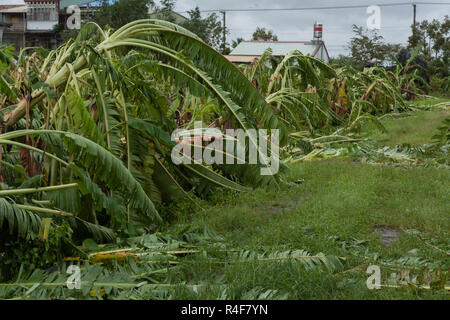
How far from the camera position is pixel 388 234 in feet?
14.5

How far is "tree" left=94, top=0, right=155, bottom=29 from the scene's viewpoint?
33.1 meters

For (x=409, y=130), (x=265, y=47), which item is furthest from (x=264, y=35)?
(x=409, y=130)

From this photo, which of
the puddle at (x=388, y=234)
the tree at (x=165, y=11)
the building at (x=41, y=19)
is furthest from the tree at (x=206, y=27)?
the puddle at (x=388, y=234)

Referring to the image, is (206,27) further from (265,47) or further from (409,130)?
(409,130)

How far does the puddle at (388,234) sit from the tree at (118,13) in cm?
3045

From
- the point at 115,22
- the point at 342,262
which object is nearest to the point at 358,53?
the point at 115,22

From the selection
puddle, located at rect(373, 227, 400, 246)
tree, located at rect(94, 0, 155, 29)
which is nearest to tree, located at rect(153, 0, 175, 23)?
tree, located at rect(94, 0, 155, 29)

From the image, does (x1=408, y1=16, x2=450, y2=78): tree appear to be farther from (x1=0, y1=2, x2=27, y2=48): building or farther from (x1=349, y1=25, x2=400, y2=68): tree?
(x1=0, y1=2, x2=27, y2=48): building

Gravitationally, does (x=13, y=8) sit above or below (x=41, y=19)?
above

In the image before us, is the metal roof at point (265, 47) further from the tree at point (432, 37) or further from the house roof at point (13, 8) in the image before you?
the house roof at point (13, 8)

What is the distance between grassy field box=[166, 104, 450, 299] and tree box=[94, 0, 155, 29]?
28600 millimetres

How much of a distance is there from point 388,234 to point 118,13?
31.7m

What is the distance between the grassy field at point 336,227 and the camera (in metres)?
3.13

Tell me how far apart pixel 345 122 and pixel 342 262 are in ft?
27.7
